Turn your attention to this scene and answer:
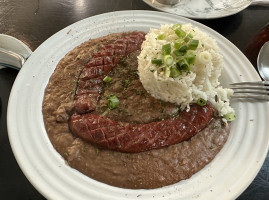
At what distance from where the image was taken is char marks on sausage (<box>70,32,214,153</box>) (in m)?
2.48

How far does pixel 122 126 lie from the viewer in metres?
2.55

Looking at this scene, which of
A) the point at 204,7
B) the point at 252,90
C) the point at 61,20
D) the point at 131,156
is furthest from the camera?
the point at 204,7

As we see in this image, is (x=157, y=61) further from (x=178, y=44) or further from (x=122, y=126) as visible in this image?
(x=122, y=126)

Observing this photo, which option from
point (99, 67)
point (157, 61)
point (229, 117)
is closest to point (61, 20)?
point (99, 67)

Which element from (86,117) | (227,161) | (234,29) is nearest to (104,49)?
(86,117)

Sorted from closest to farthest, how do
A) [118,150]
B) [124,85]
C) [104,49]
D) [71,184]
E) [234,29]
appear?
[71,184], [118,150], [124,85], [104,49], [234,29]

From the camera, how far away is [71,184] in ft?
A: 7.30

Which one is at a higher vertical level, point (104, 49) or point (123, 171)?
point (104, 49)

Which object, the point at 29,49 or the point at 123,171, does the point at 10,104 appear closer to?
the point at 29,49

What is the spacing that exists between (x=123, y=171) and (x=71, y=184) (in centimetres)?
A: 45

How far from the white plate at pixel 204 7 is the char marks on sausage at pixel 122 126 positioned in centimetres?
177

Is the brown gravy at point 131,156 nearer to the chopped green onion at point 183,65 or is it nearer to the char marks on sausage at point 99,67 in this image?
the char marks on sausage at point 99,67

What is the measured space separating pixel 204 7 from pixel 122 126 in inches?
104

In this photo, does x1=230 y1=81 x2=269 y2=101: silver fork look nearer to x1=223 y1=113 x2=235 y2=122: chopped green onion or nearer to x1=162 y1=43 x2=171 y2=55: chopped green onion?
x1=223 y1=113 x2=235 y2=122: chopped green onion
